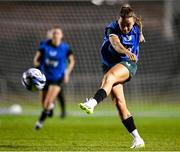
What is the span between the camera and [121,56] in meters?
10.5

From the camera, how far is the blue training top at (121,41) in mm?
10508

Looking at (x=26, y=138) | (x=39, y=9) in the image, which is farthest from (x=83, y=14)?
(x=26, y=138)

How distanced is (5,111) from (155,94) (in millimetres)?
5451

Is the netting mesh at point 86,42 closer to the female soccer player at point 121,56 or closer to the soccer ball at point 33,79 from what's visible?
the soccer ball at point 33,79

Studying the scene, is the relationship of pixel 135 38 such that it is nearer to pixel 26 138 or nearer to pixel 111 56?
pixel 111 56

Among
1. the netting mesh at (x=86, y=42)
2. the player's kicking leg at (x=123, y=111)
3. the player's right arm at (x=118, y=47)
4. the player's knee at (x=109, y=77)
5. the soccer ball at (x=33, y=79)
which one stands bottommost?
the player's kicking leg at (x=123, y=111)

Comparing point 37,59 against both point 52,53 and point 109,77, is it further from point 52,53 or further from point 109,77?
point 109,77

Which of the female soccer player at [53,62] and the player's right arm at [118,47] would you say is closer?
the player's right arm at [118,47]

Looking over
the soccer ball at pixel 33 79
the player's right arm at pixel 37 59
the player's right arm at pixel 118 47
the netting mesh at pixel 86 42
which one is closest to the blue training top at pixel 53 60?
the player's right arm at pixel 37 59

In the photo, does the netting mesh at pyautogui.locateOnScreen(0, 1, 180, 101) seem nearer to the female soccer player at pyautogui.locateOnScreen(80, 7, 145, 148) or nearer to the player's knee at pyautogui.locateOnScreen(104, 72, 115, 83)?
the female soccer player at pyautogui.locateOnScreen(80, 7, 145, 148)

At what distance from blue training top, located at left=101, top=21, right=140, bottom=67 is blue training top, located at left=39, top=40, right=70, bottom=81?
6667mm

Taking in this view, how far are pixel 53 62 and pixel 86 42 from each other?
396cm

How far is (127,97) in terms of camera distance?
24750 mm

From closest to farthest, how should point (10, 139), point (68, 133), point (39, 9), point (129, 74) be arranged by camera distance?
point (129, 74)
point (10, 139)
point (68, 133)
point (39, 9)
